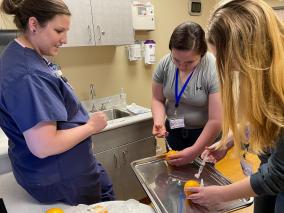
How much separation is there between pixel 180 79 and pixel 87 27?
2.85 feet

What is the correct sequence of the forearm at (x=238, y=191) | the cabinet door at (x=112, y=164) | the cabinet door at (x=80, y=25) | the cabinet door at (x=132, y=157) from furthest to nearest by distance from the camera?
the cabinet door at (x=132, y=157), the cabinet door at (x=112, y=164), the cabinet door at (x=80, y=25), the forearm at (x=238, y=191)

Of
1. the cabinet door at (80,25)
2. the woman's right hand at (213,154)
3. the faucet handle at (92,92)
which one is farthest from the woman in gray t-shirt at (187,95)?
the faucet handle at (92,92)

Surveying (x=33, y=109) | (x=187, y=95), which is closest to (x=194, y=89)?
(x=187, y=95)

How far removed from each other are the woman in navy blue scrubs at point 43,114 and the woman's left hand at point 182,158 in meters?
0.44

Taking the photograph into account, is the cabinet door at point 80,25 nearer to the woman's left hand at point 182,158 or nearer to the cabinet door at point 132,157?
the cabinet door at point 132,157

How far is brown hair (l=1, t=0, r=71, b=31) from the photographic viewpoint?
847 mm

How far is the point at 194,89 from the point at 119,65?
3.87 ft

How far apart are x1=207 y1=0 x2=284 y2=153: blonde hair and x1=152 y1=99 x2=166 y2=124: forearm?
90 centimetres

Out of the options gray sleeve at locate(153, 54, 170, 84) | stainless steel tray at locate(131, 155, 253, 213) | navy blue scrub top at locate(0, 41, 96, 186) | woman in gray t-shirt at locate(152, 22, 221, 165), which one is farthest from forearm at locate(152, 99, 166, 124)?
navy blue scrub top at locate(0, 41, 96, 186)

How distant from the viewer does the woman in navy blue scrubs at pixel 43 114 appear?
83 cm

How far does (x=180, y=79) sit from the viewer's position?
4.85 ft

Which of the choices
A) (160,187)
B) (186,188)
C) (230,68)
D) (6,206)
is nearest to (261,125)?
(230,68)

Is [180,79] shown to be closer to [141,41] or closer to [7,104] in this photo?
[7,104]

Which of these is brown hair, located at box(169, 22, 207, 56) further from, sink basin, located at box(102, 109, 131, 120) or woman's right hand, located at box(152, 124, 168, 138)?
sink basin, located at box(102, 109, 131, 120)
